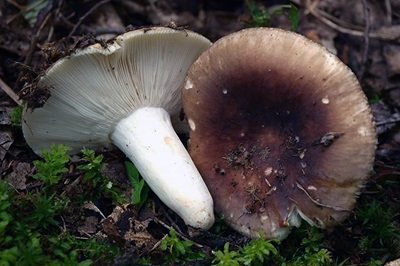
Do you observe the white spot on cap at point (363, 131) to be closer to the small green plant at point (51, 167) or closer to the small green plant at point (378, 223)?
the small green plant at point (378, 223)

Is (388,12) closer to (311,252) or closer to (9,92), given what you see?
(311,252)

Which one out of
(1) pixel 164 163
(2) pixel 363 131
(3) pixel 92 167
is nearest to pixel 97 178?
(3) pixel 92 167

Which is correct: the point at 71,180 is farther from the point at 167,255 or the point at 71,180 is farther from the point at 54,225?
the point at 167,255

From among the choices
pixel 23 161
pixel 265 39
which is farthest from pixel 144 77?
pixel 23 161

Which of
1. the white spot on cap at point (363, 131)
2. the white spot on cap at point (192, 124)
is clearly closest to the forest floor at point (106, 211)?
the white spot on cap at point (192, 124)

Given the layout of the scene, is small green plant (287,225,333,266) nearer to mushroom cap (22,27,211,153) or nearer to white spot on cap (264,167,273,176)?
white spot on cap (264,167,273,176)

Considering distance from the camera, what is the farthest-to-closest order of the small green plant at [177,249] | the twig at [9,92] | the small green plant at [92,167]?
1. the twig at [9,92]
2. the small green plant at [92,167]
3. the small green plant at [177,249]
